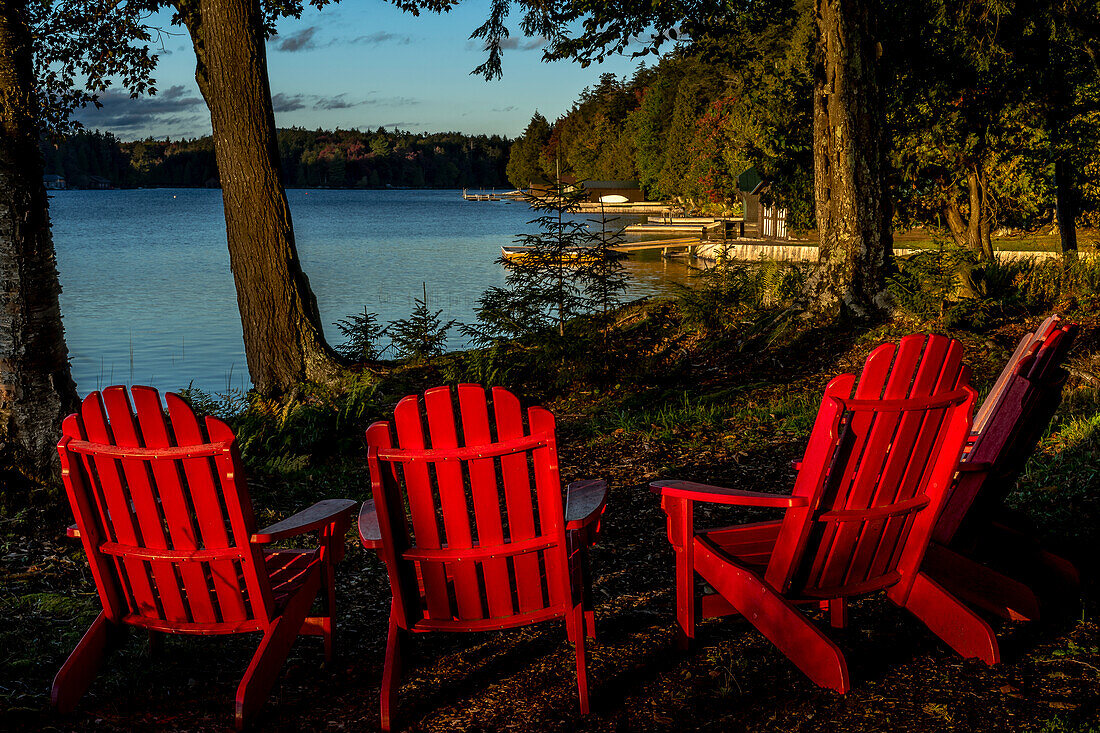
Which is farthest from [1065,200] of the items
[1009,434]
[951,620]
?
[951,620]

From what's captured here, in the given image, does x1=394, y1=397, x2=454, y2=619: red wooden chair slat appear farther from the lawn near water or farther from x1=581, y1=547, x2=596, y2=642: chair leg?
x1=581, y1=547, x2=596, y2=642: chair leg

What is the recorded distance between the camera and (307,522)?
300 centimetres

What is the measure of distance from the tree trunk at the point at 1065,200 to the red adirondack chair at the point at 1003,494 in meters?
12.6

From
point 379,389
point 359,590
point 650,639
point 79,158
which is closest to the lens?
point 650,639

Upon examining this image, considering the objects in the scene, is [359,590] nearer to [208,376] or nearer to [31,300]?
[31,300]

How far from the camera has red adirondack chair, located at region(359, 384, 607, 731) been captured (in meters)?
2.70

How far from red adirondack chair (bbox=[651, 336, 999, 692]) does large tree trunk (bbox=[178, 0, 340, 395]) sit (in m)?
6.12

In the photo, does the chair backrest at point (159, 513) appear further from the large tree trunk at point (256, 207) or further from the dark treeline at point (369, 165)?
the dark treeline at point (369, 165)

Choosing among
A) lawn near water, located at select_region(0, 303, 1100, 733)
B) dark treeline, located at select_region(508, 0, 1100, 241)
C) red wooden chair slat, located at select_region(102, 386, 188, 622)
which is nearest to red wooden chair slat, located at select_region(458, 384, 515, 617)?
lawn near water, located at select_region(0, 303, 1100, 733)

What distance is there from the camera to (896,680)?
9.78ft

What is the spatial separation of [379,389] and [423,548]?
5587mm

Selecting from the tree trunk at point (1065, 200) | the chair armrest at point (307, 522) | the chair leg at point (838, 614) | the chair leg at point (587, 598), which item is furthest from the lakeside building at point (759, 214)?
the chair armrest at point (307, 522)

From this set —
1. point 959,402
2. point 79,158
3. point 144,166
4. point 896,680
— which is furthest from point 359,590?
point 144,166

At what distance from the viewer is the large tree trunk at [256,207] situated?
26.5ft
